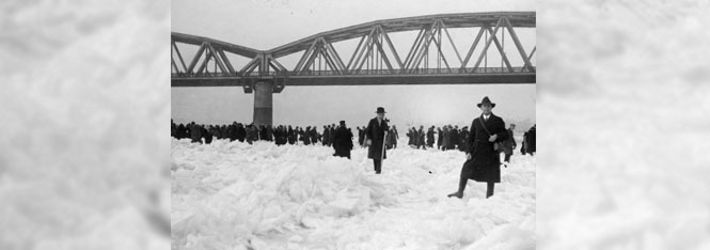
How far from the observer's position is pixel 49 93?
1.86 m

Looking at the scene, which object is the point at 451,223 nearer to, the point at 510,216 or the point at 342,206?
the point at 510,216

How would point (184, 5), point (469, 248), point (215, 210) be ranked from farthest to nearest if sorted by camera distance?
1. point (184, 5)
2. point (215, 210)
3. point (469, 248)

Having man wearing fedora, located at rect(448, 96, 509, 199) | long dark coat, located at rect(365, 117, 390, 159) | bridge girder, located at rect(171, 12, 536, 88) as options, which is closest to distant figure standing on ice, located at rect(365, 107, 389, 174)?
long dark coat, located at rect(365, 117, 390, 159)

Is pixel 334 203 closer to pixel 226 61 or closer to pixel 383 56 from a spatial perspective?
pixel 383 56

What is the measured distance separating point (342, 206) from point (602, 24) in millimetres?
921

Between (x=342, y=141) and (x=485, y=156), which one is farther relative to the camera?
(x=342, y=141)

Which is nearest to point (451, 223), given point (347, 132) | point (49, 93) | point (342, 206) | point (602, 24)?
point (342, 206)

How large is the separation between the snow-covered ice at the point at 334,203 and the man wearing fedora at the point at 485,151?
0.04 m

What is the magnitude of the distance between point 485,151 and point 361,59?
0.52 meters

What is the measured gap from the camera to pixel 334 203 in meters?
1.88

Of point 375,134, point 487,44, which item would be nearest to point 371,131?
point 375,134

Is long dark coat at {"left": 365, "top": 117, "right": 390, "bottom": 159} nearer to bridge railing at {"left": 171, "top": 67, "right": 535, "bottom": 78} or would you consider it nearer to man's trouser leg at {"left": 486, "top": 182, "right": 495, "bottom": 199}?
bridge railing at {"left": 171, "top": 67, "right": 535, "bottom": 78}

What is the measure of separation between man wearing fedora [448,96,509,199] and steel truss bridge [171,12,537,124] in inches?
4.4

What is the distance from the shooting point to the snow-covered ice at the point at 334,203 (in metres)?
1.76
